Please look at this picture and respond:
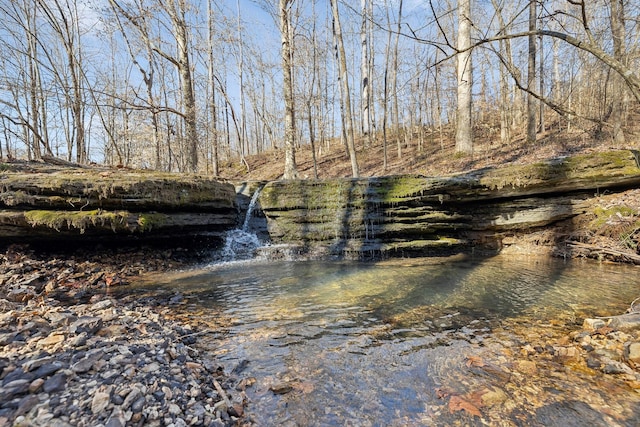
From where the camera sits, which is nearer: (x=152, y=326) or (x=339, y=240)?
(x=152, y=326)

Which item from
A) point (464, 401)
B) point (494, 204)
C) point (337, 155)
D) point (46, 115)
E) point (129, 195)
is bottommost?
point (464, 401)

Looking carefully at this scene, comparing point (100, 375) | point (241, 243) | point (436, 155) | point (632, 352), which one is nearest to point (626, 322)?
point (632, 352)

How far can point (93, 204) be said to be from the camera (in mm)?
6812

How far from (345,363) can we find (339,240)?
619cm

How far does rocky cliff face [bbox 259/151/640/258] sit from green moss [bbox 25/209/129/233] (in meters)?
4.07

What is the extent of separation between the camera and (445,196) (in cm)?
886

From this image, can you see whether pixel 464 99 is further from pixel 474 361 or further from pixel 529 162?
pixel 474 361

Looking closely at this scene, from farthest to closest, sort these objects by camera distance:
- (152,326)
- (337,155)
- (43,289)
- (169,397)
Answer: (337,155), (43,289), (152,326), (169,397)

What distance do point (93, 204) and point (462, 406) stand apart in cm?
777

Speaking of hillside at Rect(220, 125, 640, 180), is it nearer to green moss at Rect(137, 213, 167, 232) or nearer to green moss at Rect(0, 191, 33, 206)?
green moss at Rect(137, 213, 167, 232)

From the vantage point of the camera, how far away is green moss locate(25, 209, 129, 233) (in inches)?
248

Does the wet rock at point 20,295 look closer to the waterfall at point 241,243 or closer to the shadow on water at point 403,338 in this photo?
the shadow on water at point 403,338

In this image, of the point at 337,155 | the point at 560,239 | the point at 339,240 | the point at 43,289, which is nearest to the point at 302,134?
the point at 337,155

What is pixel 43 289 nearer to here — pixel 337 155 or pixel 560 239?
pixel 560 239
